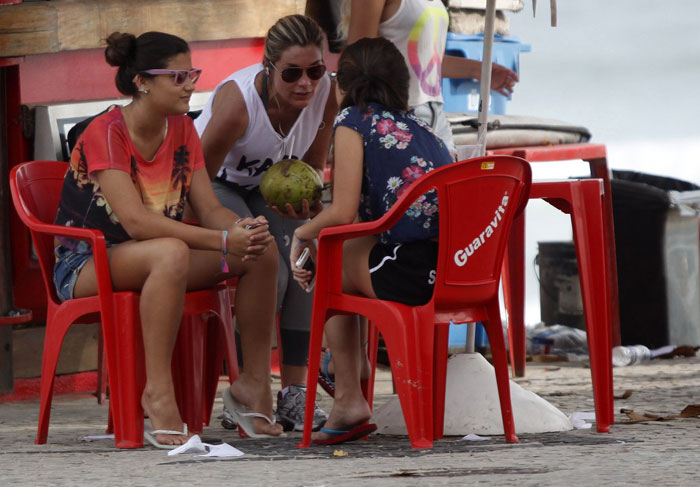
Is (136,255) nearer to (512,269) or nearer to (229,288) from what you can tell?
(229,288)

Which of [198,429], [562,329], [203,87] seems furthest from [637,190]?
[198,429]

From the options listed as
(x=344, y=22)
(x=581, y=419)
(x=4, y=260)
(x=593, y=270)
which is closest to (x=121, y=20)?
(x=344, y=22)

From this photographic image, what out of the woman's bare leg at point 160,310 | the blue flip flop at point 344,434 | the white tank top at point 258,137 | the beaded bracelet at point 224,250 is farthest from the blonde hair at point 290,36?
the blue flip flop at point 344,434

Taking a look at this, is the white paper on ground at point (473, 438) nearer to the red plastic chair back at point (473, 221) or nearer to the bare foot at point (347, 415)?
the bare foot at point (347, 415)

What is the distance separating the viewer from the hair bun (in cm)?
397

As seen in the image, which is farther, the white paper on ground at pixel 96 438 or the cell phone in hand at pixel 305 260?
the white paper on ground at pixel 96 438

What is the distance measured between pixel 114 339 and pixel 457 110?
3830mm

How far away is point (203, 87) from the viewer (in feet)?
19.8

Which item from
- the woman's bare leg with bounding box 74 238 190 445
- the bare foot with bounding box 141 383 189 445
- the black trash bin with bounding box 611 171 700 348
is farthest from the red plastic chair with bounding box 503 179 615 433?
the black trash bin with bounding box 611 171 700 348

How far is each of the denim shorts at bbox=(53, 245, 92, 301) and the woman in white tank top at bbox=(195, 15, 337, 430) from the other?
0.63 metres

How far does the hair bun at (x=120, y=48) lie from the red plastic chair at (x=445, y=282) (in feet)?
2.93

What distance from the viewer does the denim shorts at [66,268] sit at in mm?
3922

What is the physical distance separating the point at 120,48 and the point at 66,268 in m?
0.71

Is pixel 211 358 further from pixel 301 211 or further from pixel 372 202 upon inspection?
pixel 372 202
